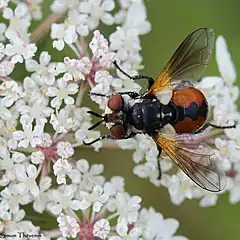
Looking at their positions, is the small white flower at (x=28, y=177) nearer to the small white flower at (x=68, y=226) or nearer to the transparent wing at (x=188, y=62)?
the small white flower at (x=68, y=226)

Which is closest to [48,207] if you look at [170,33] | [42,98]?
[42,98]

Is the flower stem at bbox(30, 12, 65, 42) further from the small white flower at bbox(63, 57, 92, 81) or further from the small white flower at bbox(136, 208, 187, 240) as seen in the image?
the small white flower at bbox(136, 208, 187, 240)

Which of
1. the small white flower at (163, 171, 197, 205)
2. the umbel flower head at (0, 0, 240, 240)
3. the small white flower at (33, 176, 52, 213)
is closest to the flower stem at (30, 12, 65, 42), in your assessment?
the umbel flower head at (0, 0, 240, 240)

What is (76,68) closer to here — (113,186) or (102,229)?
(113,186)

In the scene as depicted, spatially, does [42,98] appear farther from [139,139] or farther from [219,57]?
[219,57]

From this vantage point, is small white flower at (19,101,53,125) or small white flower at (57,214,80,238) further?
small white flower at (19,101,53,125)
